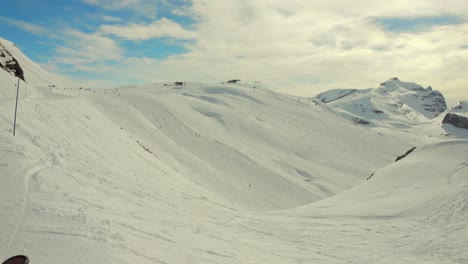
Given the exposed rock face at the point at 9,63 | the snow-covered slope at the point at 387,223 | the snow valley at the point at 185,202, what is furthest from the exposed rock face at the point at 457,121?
the exposed rock face at the point at 9,63

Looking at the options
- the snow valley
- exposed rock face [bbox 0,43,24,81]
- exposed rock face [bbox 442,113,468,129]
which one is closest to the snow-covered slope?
the snow valley

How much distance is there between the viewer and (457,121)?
539ft

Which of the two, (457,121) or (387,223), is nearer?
(387,223)

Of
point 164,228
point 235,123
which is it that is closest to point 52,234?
point 164,228

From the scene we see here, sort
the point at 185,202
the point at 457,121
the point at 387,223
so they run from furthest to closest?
the point at 457,121 → the point at 185,202 → the point at 387,223

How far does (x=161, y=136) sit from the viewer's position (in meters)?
33.2

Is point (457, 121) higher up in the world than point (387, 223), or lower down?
higher up

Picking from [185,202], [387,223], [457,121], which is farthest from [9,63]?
[457,121]

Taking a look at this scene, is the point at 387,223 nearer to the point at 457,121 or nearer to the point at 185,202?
the point at 185,202

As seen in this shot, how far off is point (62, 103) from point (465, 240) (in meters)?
24.7

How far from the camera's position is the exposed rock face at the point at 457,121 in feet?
527

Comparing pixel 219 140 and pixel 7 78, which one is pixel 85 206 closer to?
pixel 7 78

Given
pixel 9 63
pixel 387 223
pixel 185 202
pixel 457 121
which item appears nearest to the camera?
pixel 387 223

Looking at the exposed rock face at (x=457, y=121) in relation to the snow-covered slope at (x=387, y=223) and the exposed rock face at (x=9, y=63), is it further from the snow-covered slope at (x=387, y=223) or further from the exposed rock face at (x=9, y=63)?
the exposed rock face at (x=9, y=63)
